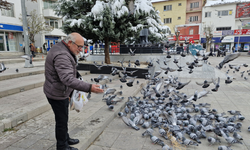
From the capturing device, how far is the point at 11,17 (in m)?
→ 22.7

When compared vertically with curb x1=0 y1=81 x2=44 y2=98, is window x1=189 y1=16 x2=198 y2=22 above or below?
above

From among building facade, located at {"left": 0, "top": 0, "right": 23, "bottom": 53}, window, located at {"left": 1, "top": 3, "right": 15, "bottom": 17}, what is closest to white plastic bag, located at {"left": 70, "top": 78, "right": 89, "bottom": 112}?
building facade, located at {"left": 0, "top": 0, "right": 23, "bottom": 53}

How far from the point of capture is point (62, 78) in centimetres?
212

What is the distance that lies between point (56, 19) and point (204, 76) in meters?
29.6

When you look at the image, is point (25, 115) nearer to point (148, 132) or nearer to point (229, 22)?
point (148, 132)

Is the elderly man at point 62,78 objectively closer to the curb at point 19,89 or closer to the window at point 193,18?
the curb at point 19,89

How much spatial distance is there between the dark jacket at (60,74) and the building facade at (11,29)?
2510 cm

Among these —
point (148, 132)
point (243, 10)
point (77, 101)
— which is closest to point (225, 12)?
point (243, 10)

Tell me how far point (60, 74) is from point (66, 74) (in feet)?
0.28

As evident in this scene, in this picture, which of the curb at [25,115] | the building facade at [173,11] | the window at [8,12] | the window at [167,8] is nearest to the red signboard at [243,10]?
the building facade at [173,11]

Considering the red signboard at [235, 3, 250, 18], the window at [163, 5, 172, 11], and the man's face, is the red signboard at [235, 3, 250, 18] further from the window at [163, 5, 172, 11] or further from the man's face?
the man's face

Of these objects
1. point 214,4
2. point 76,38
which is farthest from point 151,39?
point 214,4

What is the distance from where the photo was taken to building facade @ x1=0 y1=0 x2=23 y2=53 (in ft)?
72.1

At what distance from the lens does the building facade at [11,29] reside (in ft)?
72.1
